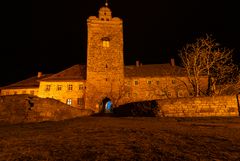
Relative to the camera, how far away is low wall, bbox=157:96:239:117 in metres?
10.7

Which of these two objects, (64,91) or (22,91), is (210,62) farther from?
(22,91)

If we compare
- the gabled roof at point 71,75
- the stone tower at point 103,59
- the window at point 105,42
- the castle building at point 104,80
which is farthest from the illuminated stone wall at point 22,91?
the window at point 105,42

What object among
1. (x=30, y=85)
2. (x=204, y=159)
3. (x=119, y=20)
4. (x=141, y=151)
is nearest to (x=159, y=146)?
(x=141, y=151)

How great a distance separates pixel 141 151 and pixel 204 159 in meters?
1.13

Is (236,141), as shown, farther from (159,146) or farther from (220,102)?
(220,102)

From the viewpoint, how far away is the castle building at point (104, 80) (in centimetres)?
2906

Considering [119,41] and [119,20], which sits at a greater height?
[119,20]

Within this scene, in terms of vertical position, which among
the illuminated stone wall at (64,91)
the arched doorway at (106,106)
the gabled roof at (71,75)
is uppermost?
the gabled roof at (71,75)

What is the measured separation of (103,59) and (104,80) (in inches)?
153

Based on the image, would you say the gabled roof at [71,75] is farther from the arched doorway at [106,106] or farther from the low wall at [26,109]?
the low wall at [26,109]

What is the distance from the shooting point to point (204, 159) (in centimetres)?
294

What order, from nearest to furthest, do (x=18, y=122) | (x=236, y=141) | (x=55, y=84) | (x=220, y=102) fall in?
1. (x=236, y=141)
2. (x=18, y=122)
3. (x=220, y=102)
4. (x=55, y=84)

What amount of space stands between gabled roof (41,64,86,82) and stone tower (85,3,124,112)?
2.42 metres

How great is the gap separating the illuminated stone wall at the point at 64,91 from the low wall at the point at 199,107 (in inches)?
805
